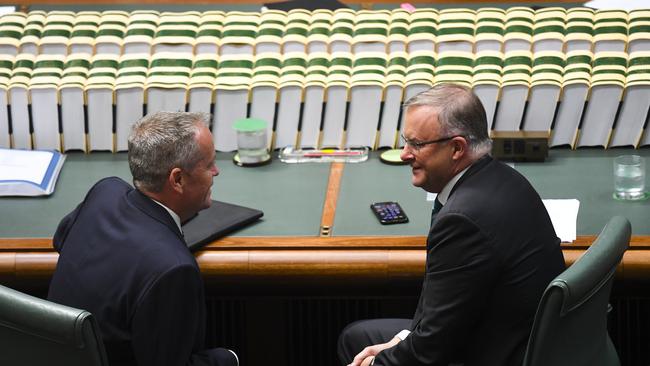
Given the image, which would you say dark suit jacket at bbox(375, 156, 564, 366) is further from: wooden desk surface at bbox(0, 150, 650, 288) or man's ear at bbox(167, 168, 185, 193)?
man's ear at bbox(167, 168, 185, 193)

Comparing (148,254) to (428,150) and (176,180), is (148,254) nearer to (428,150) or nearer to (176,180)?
(176,180)

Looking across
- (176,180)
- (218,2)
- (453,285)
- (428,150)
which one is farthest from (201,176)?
(218,2)

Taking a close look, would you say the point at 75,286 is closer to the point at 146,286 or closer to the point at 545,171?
the point at 146,286

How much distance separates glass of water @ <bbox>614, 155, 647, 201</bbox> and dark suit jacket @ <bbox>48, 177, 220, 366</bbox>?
1.34m

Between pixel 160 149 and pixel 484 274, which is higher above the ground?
pixel 160 149

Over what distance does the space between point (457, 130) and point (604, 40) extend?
1.25m

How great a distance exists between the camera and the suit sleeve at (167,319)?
2098mm

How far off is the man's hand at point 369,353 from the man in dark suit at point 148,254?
0.30m

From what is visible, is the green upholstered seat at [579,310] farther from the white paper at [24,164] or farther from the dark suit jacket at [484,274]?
the white paper at [24,164]

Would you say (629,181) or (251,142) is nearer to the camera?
(629,181)

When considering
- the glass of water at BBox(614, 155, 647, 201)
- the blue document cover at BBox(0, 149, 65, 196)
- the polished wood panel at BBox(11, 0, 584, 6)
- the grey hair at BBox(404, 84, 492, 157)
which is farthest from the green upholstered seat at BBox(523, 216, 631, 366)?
the polished wood panel at BBox(11, 0, 584, 6)

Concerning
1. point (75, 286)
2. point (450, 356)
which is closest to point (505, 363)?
point (450, 356)

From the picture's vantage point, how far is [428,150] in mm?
2381

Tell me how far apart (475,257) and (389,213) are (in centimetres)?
73
